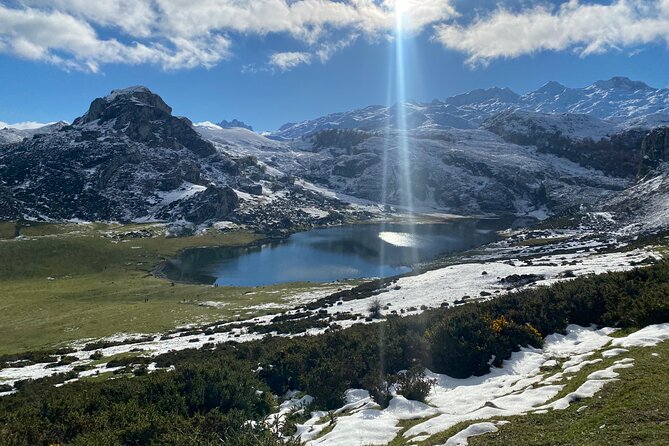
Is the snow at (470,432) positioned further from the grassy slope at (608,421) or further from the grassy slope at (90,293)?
the grassy slope at (90,293)

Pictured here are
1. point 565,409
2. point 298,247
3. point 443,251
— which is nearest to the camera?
point 565,409

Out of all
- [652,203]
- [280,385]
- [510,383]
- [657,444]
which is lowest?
[280,385]

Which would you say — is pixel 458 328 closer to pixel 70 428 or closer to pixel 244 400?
pixel 244 400

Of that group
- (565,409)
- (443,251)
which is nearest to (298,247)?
(443,251)

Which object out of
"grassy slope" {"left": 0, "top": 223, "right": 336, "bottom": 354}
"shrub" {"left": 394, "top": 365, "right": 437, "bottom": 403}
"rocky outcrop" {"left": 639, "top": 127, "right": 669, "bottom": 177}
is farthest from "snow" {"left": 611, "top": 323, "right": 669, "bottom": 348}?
"rocky outcrop" {"left": 639, "top": 127, "right": 669, "bottom": 177}

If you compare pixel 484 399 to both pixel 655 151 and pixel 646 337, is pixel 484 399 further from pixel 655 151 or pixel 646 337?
pixel 655 151

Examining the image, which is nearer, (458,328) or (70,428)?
(70,428)

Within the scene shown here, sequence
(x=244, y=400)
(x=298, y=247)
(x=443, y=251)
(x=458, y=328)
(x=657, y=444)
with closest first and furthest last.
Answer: (x=657, y=444) → (x=244, y=400) → (x=458, y=328) → (x=443, y=251) → (x=298, y=247)

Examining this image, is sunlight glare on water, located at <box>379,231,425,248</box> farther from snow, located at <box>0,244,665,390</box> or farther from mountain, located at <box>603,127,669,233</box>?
snow, located at <box>0,244,665,390</box>
